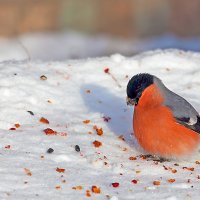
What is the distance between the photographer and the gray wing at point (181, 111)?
514 cm

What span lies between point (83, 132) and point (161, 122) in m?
0.70

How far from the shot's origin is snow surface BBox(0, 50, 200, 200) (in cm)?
461

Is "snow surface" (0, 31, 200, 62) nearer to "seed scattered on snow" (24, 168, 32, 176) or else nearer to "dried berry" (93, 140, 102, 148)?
"dried berry" (93, 140, 102, 148)

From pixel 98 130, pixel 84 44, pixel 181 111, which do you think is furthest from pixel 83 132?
pixel 84 44

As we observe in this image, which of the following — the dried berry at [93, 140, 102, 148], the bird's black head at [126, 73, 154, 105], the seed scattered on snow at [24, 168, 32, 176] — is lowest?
the seed scattered on snow at [24, 168, 32, 176]

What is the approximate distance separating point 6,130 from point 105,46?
24.2 ft

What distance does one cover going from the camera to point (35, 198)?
4395 millimetres

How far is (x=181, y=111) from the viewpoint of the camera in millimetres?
5180

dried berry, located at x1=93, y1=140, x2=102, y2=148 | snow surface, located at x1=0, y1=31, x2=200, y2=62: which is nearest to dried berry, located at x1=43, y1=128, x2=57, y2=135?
dried berry, located at x1=93, y1=140, x2=102, y2=148

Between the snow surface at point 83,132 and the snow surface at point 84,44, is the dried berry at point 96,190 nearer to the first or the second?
the snow surface at point 83,132

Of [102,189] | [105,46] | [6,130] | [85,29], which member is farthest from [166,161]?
[85,29]

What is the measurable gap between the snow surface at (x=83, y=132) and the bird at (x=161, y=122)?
0.10 m

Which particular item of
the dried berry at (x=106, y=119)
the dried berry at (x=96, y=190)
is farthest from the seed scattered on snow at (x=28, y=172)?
the dried berry at (x=106, y=119)

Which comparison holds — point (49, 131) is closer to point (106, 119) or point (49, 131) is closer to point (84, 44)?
point (106, 119)
